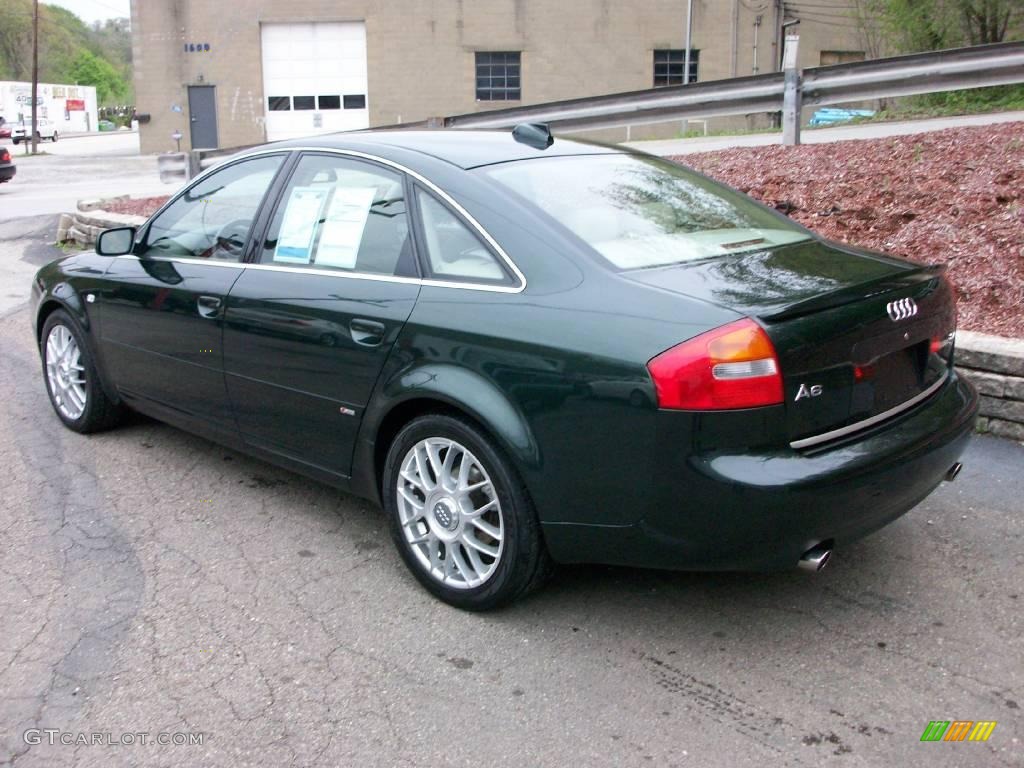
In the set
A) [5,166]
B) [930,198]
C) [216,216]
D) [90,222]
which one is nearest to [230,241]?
[216,216]

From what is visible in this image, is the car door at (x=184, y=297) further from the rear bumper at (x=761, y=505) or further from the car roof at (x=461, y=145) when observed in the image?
the rear bumper at (x=761, y=505)

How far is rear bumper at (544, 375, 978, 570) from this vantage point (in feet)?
9.75

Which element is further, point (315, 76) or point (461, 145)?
point (315, 76)

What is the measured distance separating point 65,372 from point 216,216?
5.26 feet

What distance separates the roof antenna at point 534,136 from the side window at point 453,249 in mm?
665

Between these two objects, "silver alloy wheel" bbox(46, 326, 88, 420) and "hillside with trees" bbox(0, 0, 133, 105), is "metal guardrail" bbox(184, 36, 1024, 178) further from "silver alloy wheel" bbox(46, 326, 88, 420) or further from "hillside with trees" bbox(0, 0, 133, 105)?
"hillside with trees" bbox(0, 0, 133, 105)

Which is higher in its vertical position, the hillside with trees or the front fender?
the hillside with trees

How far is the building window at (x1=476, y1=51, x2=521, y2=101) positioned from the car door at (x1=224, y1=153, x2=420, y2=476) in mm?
30186

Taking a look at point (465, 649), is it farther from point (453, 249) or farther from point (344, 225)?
point (344, 225)

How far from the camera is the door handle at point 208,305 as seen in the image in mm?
4410

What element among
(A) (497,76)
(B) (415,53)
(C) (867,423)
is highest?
(B) (415,53)

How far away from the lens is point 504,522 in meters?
3.42

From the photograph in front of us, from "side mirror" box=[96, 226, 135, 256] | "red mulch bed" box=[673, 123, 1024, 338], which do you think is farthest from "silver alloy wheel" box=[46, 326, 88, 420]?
"red mulch bed" box=[673, 123, 1024, 338]

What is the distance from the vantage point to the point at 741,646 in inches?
133
